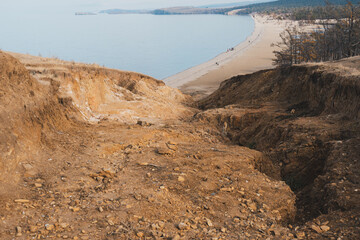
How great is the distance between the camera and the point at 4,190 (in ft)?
21.0

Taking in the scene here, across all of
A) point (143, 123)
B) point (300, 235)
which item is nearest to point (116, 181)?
point (300, 235)

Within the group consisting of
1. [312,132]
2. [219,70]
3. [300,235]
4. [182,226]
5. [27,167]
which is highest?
[27,167]

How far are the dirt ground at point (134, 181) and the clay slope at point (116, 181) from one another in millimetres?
25

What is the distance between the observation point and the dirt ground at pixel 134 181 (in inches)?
229

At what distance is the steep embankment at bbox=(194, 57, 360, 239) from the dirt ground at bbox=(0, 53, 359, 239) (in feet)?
0.20

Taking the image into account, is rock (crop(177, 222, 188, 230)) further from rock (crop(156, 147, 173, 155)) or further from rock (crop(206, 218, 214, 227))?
rock (crop(156, 147, 173, 155))

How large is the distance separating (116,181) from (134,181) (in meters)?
0.44

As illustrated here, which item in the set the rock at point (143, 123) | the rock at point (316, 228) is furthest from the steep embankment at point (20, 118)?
the rock at point (316, 228)

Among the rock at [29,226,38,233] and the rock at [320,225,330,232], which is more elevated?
the rock at [29,226,38,233]

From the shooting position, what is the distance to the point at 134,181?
768 cm

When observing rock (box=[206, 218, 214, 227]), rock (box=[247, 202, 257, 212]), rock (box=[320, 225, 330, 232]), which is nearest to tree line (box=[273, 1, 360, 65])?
rock (box=[247, 202, 257, 212])

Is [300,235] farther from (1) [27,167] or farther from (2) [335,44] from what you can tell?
(2) [335,44]

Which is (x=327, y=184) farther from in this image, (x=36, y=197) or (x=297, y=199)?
(x=36, y=197)

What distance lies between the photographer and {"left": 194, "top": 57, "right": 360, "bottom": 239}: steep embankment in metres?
6.74
